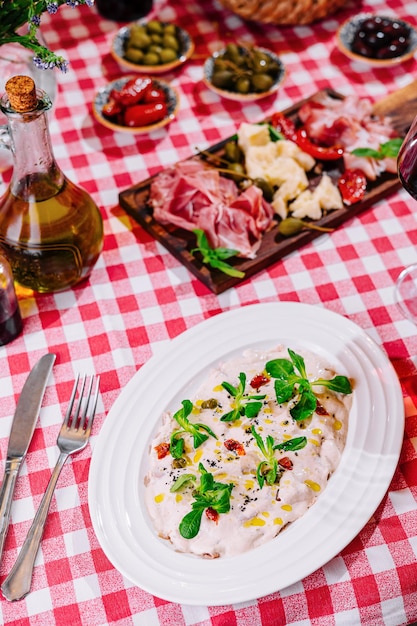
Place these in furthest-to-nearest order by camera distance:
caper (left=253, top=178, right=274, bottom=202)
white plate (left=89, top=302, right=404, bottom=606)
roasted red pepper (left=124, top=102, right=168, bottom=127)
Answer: roasted red pepper (left=124, top=102, right=168, bottom=127) < caper (left=253, top=178, right=274, bottom=202) < white plate (left=89, top=302, right=404, bottom=606)

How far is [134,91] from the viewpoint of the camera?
1787mm

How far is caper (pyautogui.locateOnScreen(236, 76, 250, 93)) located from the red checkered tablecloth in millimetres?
44

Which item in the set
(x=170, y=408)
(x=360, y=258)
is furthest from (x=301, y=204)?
(x=170, y=408)

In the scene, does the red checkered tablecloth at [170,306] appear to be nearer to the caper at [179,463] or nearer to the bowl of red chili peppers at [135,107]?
the bowl of red chili peppers at [135,107]

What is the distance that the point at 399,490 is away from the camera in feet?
3.90

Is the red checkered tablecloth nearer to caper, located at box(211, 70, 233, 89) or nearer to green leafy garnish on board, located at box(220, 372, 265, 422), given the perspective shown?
caper, located at box(211, 70, 233, 89)

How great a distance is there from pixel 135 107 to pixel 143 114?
3 cm

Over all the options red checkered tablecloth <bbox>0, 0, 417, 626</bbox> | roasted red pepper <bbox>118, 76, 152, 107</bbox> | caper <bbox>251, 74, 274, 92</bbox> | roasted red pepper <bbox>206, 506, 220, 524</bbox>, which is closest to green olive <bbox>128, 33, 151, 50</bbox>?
red checkered tablecloth <bbox>0, 0, 417, 626</bbox>

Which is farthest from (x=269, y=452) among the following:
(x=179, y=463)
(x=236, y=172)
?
(x=236, y=172)

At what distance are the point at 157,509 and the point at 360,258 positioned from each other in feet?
2.37

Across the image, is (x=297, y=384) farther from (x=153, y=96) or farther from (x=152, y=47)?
(x=152, y=47)

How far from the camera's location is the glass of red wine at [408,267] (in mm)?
1188

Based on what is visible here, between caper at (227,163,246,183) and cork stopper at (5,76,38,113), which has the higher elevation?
cork stopper at (5,76,38,113)

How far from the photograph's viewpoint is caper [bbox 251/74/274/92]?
6.14ft
